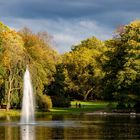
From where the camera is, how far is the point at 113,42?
95.6m

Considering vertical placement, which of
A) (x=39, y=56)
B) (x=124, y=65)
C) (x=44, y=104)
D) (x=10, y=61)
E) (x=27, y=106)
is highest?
(x=39, y=56)

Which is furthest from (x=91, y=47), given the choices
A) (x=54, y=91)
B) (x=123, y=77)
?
(x=123, y=77)

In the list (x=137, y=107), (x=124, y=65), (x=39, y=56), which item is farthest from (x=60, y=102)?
(x=124, y=65)

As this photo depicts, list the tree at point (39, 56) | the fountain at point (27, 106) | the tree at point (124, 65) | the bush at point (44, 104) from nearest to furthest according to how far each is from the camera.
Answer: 1. the fountain at point (27, 106)
2. the tree at point (124, 65)
3. the tree at point (39, 56)
4. the bush at point (44, 104)

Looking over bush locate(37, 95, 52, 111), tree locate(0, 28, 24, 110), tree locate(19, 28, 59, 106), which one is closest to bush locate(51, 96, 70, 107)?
tree locate(19, 28, 59, 106)

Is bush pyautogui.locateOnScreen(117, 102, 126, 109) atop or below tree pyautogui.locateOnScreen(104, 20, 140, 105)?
below

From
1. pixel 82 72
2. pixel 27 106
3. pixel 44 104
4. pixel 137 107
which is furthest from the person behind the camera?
pixel 82 72

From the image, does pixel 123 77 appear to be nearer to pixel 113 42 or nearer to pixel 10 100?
pixel 113 42

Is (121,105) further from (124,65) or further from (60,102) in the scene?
(60,102)

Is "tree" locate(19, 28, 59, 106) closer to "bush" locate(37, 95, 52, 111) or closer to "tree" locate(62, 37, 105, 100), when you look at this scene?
"bush" locate(37, 95, 52, 111)

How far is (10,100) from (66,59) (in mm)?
54297

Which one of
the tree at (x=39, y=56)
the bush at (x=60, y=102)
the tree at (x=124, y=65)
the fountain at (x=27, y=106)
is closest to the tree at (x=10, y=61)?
the tree at (x=39, y=56)

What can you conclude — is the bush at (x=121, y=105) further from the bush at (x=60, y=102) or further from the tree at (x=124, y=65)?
the bush at (x=60, y=102)

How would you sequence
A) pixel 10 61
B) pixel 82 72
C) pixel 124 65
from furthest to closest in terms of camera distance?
1. pixel 82 72
2. pixel 124 65
3. pixel 10 61
